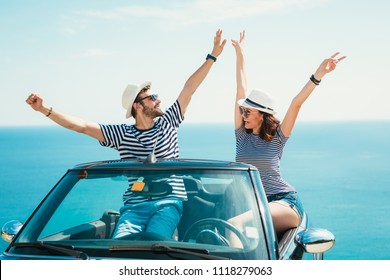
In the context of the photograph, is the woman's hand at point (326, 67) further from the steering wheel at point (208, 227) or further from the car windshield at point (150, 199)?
the steering wheel at point (208, 227)

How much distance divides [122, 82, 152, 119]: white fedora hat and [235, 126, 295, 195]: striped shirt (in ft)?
3.78

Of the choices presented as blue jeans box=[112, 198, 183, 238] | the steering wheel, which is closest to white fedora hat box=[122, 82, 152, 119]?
blue jeans box=[112, 198, 183, 238]

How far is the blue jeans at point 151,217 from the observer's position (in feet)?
12.9

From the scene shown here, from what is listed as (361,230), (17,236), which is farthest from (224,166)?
(361,230)

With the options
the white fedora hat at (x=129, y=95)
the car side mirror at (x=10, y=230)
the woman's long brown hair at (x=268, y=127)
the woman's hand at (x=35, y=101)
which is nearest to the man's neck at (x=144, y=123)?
the white fedora hat at (x=129, y=95)

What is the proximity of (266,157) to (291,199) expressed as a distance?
0.58 m

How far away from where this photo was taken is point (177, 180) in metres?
4.15

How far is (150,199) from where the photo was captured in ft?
13.8

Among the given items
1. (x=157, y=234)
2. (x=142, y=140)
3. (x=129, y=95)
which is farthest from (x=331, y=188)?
(x=157, y=234)

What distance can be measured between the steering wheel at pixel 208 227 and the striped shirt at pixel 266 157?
2196 millimetres

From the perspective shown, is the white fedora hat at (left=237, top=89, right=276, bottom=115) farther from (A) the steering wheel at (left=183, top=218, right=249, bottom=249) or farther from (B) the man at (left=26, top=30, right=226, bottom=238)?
(A) the steering wheel at (left=183, top=218, right=249, bottom=249)

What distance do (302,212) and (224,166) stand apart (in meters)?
1.69
